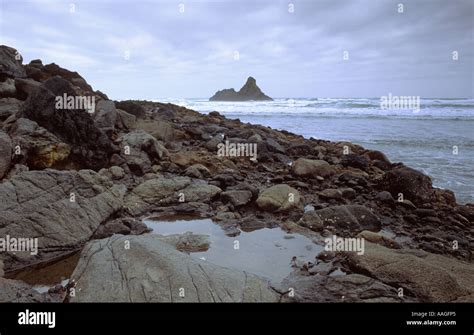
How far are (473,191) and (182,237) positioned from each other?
25.4ft

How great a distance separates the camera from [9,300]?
354 cm

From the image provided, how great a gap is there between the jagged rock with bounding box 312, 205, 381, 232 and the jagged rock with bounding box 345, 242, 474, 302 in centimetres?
127

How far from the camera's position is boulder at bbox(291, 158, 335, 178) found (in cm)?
907

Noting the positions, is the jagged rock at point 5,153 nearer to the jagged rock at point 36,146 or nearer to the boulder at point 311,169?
the jagged rock at point 36,146

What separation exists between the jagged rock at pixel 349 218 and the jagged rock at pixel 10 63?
40.5 ft

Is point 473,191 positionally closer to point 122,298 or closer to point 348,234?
point 348,234

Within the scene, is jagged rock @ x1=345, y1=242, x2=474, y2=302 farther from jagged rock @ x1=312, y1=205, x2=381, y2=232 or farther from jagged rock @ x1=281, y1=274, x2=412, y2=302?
jagged rock @ x1=312, y1=205, x2=381, y2=232

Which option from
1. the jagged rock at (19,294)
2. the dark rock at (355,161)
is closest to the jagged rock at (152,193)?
the jagged rock at (19,294)

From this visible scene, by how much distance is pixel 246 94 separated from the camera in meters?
90.3

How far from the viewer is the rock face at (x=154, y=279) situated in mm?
3541

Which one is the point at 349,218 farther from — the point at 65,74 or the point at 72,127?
the point at 65,74

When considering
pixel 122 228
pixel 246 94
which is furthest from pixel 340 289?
pixel 246 94

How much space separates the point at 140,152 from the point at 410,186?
692 cm
